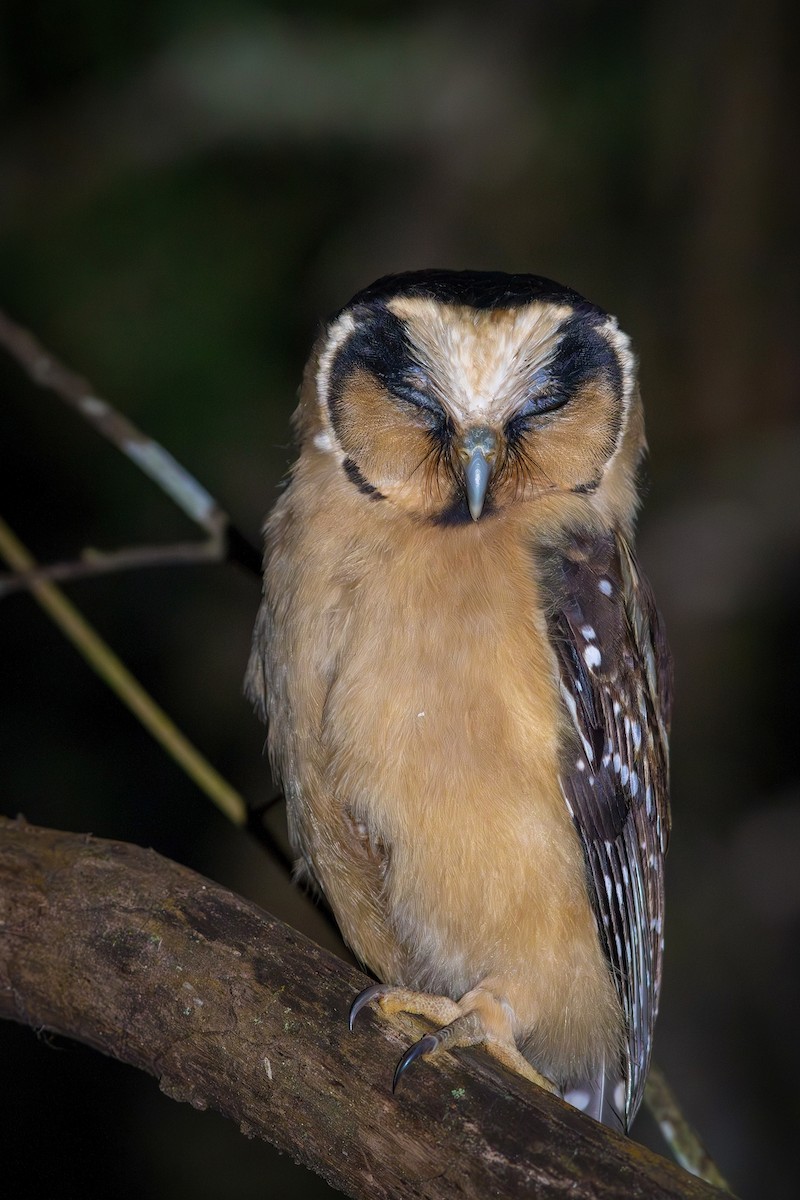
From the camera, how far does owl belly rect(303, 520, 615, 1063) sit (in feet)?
7.83

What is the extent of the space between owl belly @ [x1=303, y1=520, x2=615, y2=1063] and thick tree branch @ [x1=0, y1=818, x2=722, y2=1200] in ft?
1.01

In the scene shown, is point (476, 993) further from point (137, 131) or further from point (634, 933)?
point (137, 131)

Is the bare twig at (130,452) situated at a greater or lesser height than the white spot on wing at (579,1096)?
greater

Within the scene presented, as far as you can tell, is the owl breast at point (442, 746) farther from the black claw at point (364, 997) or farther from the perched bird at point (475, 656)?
the black claw at point (364, 997)

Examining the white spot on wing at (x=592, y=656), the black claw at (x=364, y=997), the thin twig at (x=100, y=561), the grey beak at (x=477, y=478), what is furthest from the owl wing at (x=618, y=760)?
the thin twig at (x=100, y=561)

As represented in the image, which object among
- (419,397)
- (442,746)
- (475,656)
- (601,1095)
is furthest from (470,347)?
(601,1095)

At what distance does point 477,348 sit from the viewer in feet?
8.09

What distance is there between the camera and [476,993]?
2.56 m

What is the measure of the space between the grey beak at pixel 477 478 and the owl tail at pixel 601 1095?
152 centimetres

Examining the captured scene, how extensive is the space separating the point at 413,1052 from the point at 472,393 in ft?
4.19

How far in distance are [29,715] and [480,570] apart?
3835 millimetres

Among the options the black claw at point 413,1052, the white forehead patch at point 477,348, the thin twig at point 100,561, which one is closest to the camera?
the black claw at point 413,1052

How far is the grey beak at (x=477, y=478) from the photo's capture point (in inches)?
92.9

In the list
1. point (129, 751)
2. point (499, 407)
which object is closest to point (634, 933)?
point (499, 407)
